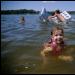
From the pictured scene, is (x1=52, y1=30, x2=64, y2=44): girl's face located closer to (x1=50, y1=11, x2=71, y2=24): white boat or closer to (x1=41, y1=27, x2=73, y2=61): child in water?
(x1=41, y1=27, x2=73, y2=61): child in water

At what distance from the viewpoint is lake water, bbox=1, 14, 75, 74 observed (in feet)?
8.90

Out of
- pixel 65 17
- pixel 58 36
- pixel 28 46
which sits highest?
pixel 65 17

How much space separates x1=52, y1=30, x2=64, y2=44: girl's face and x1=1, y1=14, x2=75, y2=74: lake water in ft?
0.21

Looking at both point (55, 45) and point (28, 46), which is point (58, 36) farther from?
point (28, 46)

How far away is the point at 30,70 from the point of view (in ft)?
8.85

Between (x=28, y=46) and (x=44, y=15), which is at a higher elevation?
(x=44, y=15)

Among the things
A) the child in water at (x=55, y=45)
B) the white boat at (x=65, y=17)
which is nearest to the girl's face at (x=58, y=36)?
the child in water at (x=55, y=45)

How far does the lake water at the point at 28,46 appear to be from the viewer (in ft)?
8.90

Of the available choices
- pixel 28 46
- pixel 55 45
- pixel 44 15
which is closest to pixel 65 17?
pixel 44 15

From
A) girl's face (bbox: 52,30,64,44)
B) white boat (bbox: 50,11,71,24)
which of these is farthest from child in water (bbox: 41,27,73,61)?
white boat (bbox: 50,11,71,24)

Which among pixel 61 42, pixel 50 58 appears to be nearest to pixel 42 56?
pixel 50 58

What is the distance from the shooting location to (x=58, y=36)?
9.31 ft

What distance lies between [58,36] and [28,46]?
15.3 inches

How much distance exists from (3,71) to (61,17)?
0.98 meters
